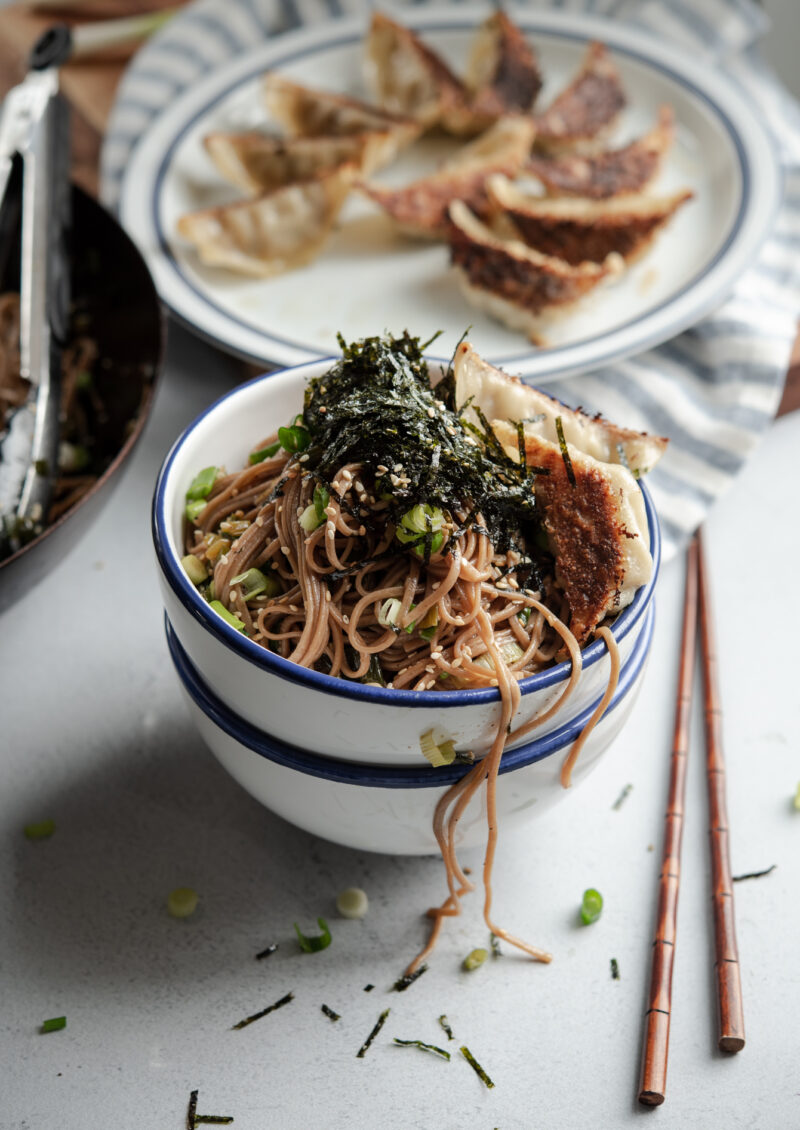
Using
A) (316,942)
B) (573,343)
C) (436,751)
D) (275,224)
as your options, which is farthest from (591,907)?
(275,224)

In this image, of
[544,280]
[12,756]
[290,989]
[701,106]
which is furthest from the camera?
[701,106]

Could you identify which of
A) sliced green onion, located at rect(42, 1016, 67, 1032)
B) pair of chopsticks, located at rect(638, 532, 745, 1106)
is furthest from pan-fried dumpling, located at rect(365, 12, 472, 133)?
sliced green onion, located at rect(42, 1016, 67, 1032)

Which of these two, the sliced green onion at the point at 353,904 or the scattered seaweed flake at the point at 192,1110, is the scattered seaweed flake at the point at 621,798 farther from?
the scattered seaweed flake at the point at 192,1110

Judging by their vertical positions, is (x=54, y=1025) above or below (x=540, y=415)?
below

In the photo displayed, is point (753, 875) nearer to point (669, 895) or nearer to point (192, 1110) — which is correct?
point (669, 895)

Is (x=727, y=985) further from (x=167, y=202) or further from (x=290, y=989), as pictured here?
(x=167, y=202)

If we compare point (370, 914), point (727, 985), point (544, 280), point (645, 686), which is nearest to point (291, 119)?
point (544, 280)
